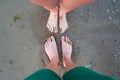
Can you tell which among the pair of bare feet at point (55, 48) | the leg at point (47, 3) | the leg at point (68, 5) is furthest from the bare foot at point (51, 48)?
the leg at point (47, 3)

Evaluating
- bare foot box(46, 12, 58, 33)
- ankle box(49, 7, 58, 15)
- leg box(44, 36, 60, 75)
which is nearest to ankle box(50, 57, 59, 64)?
leg box(44, 36, 60, 75)

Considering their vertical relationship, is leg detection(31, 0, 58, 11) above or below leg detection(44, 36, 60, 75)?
above

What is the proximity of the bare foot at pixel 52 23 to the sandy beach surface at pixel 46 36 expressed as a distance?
1.5 inches

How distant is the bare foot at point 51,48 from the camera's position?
177 cm

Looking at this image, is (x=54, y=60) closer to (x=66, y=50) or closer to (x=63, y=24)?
(x=66, y=50)

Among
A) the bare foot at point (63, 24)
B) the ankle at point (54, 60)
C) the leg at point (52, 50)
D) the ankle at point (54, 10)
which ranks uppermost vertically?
the ankle at point (54, 10)

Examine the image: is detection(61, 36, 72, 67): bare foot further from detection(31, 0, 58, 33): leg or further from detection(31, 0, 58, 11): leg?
detection(31, 0, 58, 11): leg

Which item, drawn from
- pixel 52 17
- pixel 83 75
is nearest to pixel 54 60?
pixel 52 17

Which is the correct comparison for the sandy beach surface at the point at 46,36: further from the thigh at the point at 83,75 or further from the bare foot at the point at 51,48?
the thigh at the point at 83,75

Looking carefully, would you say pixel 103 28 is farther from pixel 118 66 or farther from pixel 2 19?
pixel 2 19

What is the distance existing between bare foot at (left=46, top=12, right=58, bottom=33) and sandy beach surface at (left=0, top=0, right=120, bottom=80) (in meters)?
0.04

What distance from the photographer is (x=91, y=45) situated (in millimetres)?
1813

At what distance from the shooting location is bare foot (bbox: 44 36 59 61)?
177 centimetres

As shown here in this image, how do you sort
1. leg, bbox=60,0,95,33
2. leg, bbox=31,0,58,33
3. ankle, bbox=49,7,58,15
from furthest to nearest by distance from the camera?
ankle, bbox=49,7,58,15 < leg, bbox=31,0,58,33 < leg, bbox=60,0,95,33
